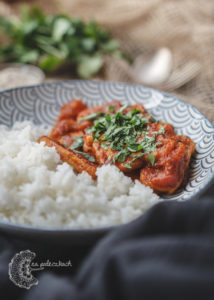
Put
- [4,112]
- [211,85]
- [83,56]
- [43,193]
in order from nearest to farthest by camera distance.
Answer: [43,193]
[4,112]
[211,85]
[83,56]

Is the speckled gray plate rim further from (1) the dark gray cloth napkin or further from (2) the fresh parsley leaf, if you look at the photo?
(1) the dark gray cloth napkin

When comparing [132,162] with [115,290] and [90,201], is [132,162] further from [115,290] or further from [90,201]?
[115,290]

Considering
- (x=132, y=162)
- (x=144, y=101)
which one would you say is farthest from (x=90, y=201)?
(x=144, y=101)

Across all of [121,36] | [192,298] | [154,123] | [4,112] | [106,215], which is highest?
[121,36]

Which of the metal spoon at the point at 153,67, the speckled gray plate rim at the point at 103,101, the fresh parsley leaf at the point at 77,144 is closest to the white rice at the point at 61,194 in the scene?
the fresh parsley leaf at the point at 77,144

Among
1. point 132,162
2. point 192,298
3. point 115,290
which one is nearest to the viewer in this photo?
point 192,298

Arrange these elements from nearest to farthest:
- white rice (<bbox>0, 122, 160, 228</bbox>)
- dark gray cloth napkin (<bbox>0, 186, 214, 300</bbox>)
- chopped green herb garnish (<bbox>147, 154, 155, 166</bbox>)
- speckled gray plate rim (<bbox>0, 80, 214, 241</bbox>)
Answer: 1. dark gray cloth napkin (<bbox>0, 186, 214, 300</bbox>)
2. white rice (<bbox>0, 122, 160, 228</bbox>)
3. chopped green herb garnish (<bbox>147, 154, 155, 166</bbox>)
4. speckled gray plate rim (<bbox>0, 80, 214, 241</bbox>)

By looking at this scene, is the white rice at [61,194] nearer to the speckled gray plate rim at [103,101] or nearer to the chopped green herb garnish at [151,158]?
the chopped green herb garnish at [151,158]

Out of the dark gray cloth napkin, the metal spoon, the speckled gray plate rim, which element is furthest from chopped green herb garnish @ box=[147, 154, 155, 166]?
the metal spoon
